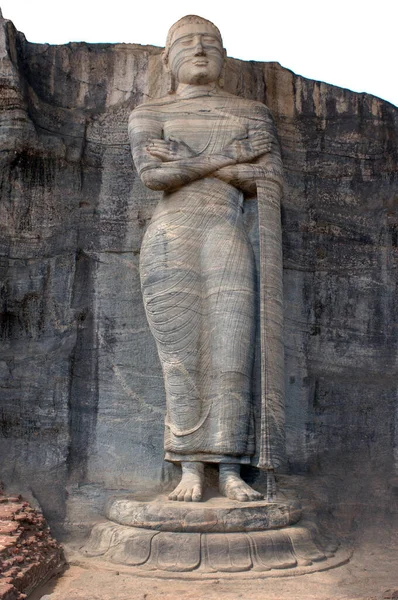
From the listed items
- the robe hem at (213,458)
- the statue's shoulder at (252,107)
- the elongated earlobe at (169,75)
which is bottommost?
the robe hem at (213,458)

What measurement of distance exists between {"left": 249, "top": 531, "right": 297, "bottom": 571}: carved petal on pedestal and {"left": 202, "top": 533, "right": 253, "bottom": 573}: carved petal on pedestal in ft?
0.20

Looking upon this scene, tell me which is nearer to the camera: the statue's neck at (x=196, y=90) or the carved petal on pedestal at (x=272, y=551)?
the carved petal on pedestal at (x=272, y=551)

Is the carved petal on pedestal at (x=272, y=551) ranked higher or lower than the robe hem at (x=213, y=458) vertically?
lower

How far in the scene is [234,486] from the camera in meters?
6.36

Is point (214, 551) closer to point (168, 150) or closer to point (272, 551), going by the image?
point (272, 551)

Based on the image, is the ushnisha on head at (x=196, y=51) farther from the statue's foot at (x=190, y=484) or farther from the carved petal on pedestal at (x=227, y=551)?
the carved petal on pedestal at (x=227, y=551)

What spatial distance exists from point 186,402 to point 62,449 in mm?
1423

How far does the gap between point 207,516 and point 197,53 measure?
4.06 m

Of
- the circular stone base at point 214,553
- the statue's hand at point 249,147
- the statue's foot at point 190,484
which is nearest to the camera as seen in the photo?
the circular stone base at point 214,553

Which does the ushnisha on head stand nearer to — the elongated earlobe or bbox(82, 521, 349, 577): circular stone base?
the elongated earlobe

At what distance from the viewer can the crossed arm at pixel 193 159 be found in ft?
22.9

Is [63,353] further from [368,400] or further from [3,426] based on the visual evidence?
[368,400]

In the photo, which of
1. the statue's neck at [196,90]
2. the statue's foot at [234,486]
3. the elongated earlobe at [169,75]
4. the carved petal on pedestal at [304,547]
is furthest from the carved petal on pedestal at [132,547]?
the elongated earlobe at [169,75]

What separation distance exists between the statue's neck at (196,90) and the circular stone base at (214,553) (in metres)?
3.86
